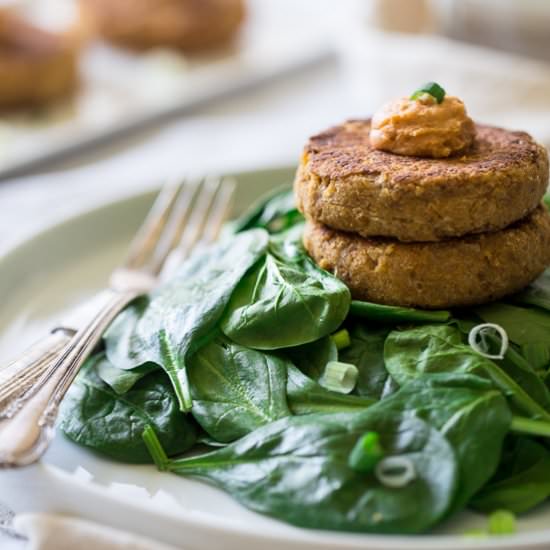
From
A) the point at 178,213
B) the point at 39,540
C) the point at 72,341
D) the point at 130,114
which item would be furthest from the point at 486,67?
the point at 39,540

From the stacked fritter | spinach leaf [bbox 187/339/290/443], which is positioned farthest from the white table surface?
the stacked fritter

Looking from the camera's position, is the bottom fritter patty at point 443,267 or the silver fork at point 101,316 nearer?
the silver fork at point 101,316

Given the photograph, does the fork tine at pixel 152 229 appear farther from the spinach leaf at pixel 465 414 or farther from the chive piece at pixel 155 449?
the spinach leaf at pixel 465 414

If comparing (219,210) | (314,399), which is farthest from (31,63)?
(314,399)

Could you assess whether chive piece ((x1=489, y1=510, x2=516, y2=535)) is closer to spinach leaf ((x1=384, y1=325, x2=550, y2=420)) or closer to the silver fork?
spinach leaf ((x1=384, y1=325, x2=550, y2=420))

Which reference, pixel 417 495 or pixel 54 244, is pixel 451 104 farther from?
pixel 54 244

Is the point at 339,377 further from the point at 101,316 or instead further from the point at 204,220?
the point at 204,220

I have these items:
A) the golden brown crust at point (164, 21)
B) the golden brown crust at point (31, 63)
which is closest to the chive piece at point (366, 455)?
the golden brown crust at point (31, 63)
